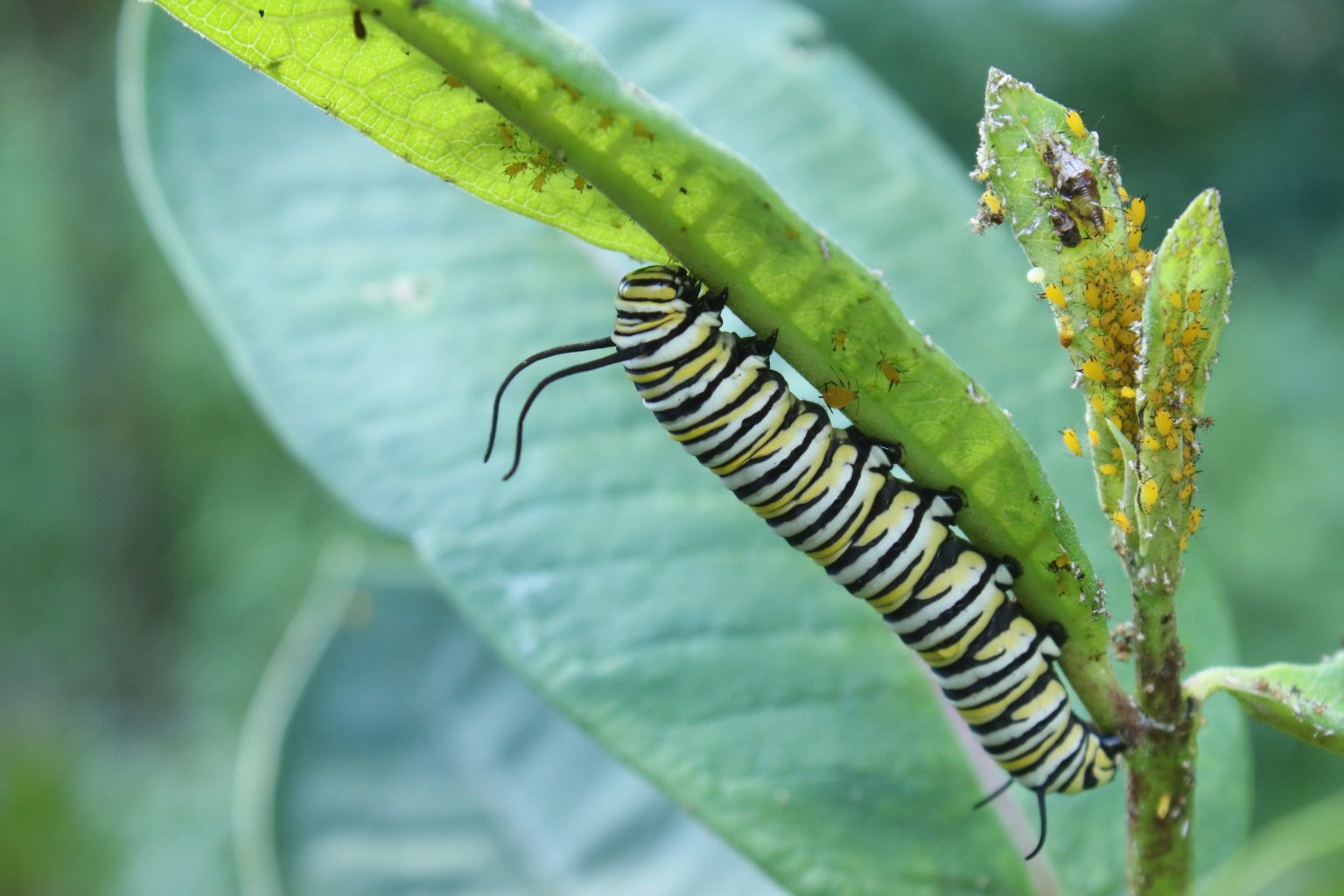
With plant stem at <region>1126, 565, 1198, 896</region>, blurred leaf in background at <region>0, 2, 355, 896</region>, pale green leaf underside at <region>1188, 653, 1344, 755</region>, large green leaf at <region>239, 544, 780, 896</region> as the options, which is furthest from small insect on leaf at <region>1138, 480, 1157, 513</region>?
blurred leaf in background at <region>0, 2, 355, 896</region>

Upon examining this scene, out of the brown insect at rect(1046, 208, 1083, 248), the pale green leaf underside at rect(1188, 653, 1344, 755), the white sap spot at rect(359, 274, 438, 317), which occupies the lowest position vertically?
the white sap spot at rect(359, 274, 438, 317)

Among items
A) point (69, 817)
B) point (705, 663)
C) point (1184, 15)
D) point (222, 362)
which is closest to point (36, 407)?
point (222, 362)

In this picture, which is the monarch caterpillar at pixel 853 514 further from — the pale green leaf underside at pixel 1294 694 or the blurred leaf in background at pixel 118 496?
the blurred leaf in background at pixel 118 496

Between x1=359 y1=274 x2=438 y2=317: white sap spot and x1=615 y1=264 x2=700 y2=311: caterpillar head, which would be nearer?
x1=615 y1=264 x2=700 y2=311: caterpillar head

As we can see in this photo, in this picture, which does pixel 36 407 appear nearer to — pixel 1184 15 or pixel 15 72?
pixel 15 72

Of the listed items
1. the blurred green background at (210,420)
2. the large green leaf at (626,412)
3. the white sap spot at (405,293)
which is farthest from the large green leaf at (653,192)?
the white sap spot at (405,293)

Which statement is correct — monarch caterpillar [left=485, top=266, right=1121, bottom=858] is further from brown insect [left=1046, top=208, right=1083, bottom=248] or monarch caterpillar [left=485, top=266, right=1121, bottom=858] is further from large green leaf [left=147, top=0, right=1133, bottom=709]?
brown insect [left=1046, top=208, right=1083, bottom=248]

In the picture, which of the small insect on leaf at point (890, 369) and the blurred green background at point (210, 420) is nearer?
the small insect on leaf at point (890, 369)
